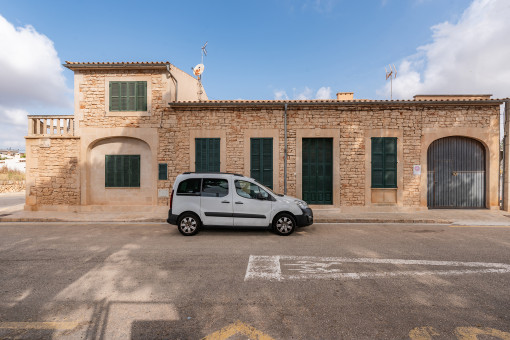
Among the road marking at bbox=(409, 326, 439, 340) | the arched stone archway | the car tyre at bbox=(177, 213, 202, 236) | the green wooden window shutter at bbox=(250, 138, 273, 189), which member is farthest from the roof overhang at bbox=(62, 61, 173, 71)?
the road marking at bbox=(409, 326, 439, 340)

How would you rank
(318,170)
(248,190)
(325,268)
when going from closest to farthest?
(325,268) < (248,190) < (318,170)

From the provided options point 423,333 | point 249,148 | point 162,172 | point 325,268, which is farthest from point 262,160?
point 423,333

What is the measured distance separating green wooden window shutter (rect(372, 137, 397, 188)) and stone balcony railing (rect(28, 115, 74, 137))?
13.8m

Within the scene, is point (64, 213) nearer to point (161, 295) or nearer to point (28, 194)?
point (28, 194)

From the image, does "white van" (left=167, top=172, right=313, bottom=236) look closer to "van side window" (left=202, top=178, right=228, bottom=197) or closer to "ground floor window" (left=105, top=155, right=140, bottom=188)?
"van side window" (left=202, top=178, right=228, bottom=197)

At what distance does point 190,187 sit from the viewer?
265 inches

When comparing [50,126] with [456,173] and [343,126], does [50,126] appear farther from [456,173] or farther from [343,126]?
[456,173]

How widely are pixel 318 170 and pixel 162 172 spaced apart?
7087 mm

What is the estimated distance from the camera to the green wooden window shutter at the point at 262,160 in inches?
408

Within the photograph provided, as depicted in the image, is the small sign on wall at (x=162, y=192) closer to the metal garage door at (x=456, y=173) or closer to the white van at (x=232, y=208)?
the white van at (x=232, y=208)

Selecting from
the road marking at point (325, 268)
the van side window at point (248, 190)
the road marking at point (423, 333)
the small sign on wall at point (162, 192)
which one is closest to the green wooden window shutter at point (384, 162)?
the road marking at point (325, 268)

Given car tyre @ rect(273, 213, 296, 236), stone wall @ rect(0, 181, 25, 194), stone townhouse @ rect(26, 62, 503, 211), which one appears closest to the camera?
car tyre @ rect(273, 213, 296, 236)

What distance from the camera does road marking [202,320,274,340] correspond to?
7.97 ft

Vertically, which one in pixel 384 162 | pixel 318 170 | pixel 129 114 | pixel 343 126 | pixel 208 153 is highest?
pixel 129 114
